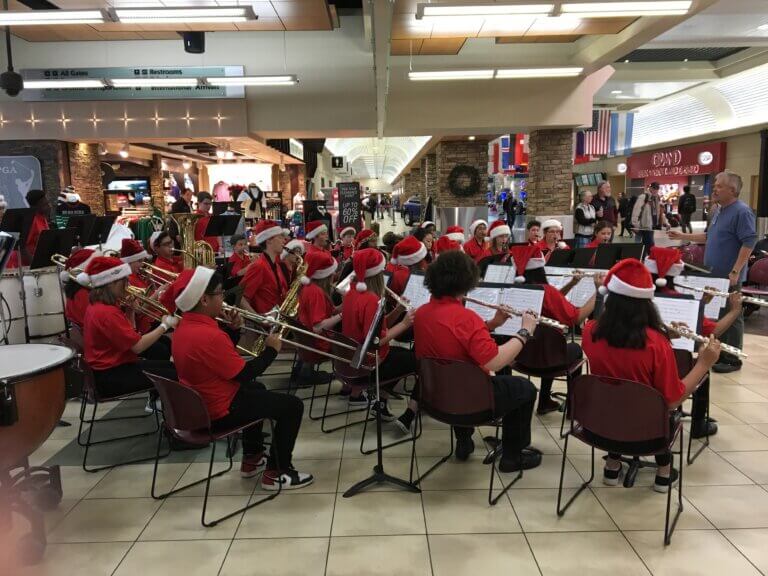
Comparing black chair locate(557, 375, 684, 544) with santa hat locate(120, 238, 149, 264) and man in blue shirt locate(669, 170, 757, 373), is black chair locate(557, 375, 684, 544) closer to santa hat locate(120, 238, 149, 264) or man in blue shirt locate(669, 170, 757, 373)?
man in blue shirt locate(669, 170, 757, 373)

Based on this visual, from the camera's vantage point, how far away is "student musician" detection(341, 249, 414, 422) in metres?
3.64

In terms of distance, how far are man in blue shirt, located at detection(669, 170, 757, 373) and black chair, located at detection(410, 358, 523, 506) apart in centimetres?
301

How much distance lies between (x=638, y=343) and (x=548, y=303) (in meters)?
1.16

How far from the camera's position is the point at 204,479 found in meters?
3.38

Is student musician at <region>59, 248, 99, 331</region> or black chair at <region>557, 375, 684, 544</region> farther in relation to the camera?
student musician at <region>59, 248, 99, 331</region>

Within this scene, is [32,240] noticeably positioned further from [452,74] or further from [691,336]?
[691,336]

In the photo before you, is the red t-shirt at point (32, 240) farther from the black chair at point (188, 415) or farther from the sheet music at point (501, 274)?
the sheet music at point (501, 274)

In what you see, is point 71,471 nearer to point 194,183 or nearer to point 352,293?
point 352,293

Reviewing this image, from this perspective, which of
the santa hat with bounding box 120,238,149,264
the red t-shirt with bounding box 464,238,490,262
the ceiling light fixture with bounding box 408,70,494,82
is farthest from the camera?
the ceiling light fixture with bounding box 408,70,494,82

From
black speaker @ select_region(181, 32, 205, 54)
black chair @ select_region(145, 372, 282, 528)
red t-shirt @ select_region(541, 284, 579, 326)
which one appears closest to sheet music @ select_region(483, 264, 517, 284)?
red t-shirt @ select_region(541, 284, 579, 326)

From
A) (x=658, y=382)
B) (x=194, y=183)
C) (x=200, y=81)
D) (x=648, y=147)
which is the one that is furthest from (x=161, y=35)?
(x=648, y=147)

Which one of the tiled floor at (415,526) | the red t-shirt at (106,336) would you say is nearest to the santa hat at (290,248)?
the red t-shirt at (106,336)

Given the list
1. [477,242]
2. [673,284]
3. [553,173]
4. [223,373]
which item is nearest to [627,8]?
[477,242]

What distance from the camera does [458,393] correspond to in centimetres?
288
